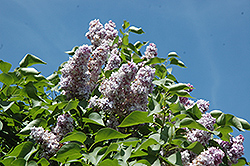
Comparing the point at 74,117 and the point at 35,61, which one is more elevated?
the point at 35,61

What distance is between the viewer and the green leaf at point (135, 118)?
1.81m

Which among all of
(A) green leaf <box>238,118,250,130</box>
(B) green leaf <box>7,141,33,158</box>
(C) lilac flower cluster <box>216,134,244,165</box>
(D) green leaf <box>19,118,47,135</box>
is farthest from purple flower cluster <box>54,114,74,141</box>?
(A) green leaf <box>238,118,250,130</box>

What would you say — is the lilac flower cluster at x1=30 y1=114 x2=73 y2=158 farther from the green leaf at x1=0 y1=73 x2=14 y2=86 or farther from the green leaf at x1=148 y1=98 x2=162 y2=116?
the green leaf at x1=148 y1=98 x2=162 y2=116

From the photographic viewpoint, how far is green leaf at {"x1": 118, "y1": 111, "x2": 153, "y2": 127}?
1814 mm

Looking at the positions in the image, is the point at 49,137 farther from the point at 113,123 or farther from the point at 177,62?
the point at 177,62

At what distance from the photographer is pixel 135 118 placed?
184cm

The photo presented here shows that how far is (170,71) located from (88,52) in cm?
110

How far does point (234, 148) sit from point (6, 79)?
1.87m

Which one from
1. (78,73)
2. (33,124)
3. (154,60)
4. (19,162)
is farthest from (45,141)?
(154,60)

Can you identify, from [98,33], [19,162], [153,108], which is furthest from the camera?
[98,33]

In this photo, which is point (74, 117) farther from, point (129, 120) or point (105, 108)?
point (129, 120)

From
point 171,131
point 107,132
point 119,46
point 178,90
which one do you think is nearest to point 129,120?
point 107,132

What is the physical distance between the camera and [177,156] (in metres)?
1.78

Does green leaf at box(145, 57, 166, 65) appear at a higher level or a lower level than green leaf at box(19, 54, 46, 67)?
higher
